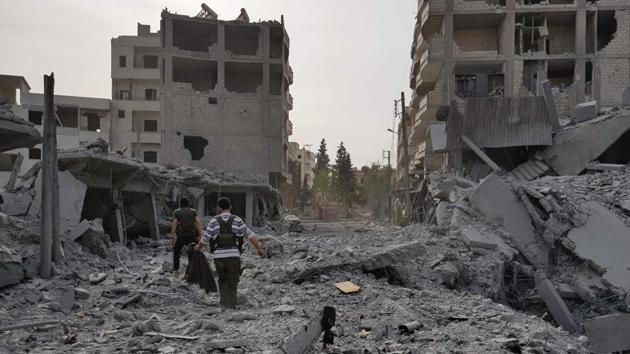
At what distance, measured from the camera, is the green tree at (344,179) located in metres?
55.7

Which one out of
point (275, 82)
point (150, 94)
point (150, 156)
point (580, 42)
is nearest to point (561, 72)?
point (580, 42)

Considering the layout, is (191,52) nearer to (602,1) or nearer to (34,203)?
(34,203)

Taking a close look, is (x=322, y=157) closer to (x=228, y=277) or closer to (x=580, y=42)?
(x=580, y=42)

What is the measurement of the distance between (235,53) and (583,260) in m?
27.5

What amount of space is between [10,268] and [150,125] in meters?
39.1

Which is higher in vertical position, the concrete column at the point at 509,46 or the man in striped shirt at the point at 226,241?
the concrete column at the point at 509,46

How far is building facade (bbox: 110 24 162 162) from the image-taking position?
44.0 metres

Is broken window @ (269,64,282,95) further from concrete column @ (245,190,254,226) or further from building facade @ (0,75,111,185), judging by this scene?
building facade @ (0,75,111,185)

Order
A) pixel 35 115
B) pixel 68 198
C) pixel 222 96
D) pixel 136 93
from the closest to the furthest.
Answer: pixel 68 198, pixel 222 96, pixel 35 115, pixel 136 93

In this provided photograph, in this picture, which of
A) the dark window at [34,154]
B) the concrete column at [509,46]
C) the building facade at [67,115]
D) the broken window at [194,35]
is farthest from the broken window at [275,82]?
the dark window at [34,154]

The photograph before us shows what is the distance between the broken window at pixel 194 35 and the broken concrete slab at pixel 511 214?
2460 cm

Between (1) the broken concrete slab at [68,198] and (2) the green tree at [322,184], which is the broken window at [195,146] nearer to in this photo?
(1) the broken concrete slab at [68,198]

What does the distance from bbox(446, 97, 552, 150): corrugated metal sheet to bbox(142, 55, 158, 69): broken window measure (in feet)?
113

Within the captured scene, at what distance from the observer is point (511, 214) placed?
43.4 ft
